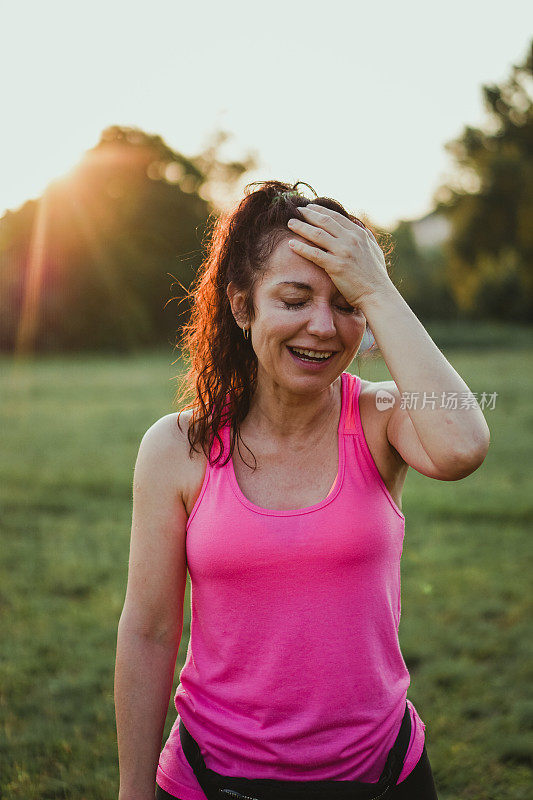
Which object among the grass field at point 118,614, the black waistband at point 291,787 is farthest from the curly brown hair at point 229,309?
the black waistband at point 291,787

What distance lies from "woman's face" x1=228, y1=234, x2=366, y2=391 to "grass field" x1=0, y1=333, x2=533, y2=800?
21.3 inches

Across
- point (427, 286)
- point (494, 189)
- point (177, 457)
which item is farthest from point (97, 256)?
point (177, 457)

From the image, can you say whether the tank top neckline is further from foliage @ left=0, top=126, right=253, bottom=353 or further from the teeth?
foliage @ left=0, top=126, right=253, bottom=353

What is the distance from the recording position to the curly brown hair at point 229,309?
1.80m

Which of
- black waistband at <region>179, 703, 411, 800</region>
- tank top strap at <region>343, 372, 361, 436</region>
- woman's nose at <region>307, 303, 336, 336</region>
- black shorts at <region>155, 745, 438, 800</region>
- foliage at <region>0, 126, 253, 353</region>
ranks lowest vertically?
black shorts at <region>155, 745, 438, 800</region>

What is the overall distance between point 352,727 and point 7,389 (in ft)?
51.9

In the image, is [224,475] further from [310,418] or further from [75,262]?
[75,262]

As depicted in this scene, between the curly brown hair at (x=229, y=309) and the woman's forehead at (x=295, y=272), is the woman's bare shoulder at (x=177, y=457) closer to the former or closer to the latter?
the curly brown hair at (x=229, y=309)

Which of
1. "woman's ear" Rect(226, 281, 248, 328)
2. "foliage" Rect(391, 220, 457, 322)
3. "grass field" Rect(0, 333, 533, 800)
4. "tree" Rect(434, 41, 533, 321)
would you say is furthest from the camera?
"foliage" Rect(391, 220, 457, 322)

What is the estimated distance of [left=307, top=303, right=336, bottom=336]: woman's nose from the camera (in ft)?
5.59

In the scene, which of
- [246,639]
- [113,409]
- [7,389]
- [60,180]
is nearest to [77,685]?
[246,639]

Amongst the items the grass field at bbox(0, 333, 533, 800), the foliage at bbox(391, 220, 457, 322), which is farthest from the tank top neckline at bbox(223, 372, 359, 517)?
the foliage at bbox(391, 220, 457, 322)

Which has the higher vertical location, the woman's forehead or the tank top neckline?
the woman's forehead

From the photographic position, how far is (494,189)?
24609 mm
